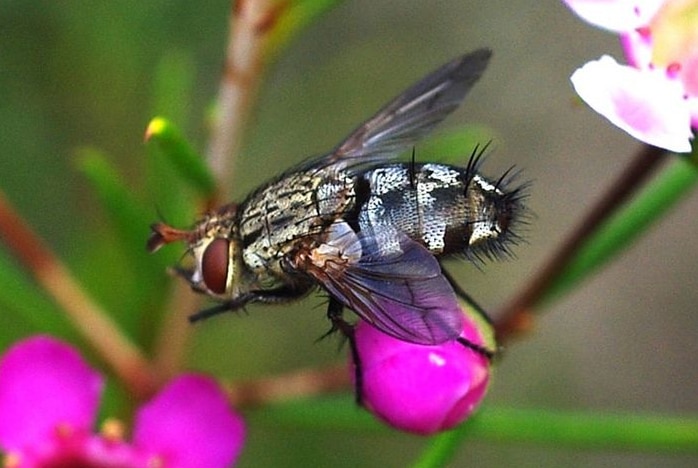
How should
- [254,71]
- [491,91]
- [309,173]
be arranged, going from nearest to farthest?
[309,173]
[254,71]
[491,91]

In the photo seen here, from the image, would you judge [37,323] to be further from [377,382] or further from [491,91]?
[491,91]

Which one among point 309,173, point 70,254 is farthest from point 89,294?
point 309,173

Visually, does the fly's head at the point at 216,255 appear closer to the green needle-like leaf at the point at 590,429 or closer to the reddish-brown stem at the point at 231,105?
the reddish-brown stem at the point at 231,105

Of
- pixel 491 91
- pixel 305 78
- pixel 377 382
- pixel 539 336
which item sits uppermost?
pixel 377 382

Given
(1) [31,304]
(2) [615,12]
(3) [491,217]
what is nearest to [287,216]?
(3) [491,217]

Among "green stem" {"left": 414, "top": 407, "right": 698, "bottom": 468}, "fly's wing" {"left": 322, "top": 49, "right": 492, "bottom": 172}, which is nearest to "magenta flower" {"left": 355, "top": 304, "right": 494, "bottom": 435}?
"fly's wing" {"left": 322, "top": 49, "right": 492, "bottom": 172}

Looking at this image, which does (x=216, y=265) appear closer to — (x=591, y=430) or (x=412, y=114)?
(x=412, y=114)

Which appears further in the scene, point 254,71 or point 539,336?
point 539,336

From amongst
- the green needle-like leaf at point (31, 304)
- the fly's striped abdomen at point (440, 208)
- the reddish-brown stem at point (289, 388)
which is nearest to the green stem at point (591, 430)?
the reddish-brown stem at point (289, 388)
